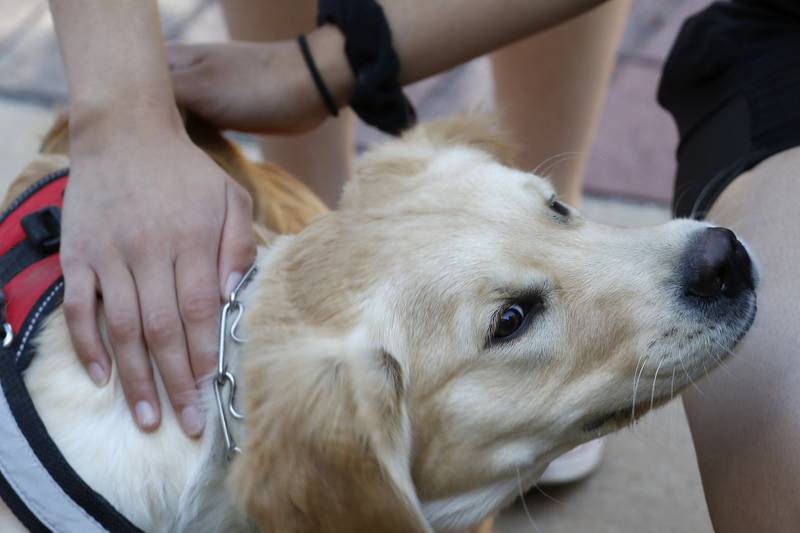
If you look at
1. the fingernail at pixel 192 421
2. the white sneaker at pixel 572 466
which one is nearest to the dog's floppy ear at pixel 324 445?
the fingernail at pixel 192 421

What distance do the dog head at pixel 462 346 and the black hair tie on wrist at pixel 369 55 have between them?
1.80 ft

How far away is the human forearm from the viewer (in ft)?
5.18

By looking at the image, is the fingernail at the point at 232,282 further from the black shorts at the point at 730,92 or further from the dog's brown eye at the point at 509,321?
the black shorts at the point at 730,92

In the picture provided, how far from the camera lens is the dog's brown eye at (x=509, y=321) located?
1341mm

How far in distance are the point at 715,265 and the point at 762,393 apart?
23 centimetres

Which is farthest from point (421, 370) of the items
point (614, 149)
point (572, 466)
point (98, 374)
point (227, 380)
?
point (614, 149)

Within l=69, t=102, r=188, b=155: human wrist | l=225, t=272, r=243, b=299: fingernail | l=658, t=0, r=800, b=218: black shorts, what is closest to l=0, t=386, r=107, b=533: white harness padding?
l=225, t=272, r=243, b=299: fingernail

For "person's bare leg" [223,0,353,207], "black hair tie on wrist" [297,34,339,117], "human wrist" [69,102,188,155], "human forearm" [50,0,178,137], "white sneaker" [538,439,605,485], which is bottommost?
"white sneaker" [538,439,605,485]

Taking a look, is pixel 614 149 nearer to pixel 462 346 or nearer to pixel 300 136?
pixel 300 136

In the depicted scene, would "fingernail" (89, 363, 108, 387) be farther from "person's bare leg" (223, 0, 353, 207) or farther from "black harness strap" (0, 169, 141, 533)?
"person's bare leg" (223, 0, 353, 207)

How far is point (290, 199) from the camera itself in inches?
83.3

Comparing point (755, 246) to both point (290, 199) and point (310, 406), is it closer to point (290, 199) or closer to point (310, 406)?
point (310, 406)

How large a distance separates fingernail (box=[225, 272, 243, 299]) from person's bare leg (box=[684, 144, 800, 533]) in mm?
855

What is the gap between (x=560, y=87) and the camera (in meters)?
2.49
